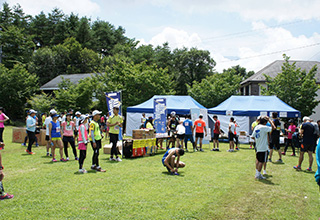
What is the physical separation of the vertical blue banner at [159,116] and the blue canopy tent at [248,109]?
6.02m

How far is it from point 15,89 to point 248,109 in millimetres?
27804

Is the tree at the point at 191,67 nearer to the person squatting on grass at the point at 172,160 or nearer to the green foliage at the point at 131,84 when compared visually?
the green foliage at the point at 131,84

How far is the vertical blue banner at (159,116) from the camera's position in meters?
12.9

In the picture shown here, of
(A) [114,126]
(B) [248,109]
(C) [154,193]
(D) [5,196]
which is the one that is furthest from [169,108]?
(D) [5,196]

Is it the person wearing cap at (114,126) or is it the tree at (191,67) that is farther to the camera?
the tree at (191,67)

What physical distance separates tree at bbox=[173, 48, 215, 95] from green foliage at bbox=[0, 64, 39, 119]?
81.9ft

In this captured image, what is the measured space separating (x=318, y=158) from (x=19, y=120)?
115 ft

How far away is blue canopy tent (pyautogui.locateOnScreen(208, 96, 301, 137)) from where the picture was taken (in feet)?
54.2

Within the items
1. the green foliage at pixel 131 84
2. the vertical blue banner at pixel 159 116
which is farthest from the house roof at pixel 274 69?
the vertical blue banner at pixel 159 116

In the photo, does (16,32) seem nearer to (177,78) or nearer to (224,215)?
(177,78)

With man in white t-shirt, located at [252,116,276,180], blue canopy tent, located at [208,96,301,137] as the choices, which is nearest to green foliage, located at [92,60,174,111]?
blue canopy tent, located at [208,96,301,137]

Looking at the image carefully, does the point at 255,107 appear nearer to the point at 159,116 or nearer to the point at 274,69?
the point at 159,116

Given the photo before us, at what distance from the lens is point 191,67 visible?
48.5 metres

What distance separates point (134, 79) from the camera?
89.7 ft
